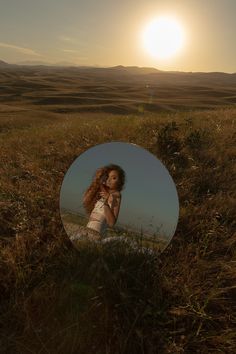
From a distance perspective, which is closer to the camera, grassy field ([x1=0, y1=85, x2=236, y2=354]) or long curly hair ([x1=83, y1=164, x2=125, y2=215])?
grassy field ([x1=0, y1=85, x2=236, y2=354])

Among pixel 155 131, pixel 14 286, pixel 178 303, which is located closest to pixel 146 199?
pixel 178 303

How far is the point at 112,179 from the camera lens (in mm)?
4375

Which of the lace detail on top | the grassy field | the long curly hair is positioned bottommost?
the grassy field

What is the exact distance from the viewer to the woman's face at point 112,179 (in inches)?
171

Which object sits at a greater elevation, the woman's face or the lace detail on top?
the woman's face

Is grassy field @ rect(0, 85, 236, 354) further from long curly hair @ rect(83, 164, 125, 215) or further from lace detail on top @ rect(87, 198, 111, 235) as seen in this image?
long curly hair @ rect(83, 164, 125, 215)

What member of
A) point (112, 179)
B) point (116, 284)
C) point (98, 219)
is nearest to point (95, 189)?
point (112, 179)

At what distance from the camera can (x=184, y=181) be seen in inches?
227

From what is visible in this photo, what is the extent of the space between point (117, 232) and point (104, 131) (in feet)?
14.6

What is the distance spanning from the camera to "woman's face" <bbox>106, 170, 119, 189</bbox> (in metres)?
4.36

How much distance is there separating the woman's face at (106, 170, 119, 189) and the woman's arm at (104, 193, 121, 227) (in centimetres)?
11

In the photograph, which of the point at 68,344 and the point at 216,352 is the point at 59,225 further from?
the point at 216,352

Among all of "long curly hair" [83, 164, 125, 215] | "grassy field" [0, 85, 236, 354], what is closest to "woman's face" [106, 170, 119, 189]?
"long curly hair" [83, 164, 125, 215]

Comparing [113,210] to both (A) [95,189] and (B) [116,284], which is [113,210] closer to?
(A) [95,189]
